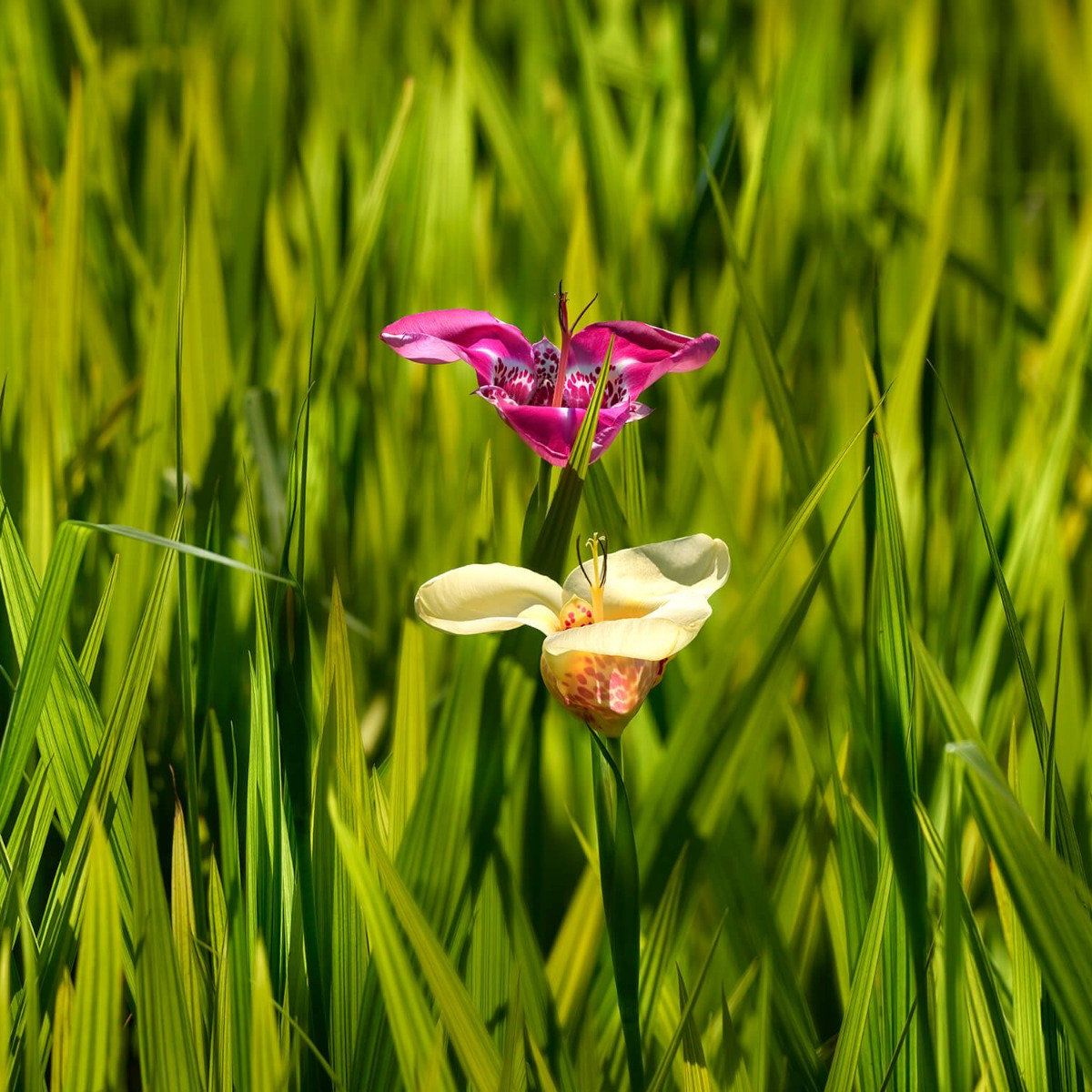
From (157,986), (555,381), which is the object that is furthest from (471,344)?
(157,986)

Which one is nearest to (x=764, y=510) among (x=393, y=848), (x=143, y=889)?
(x=393, y=848)

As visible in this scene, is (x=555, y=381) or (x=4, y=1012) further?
(x=555, y=381)

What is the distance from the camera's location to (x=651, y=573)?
374 mm

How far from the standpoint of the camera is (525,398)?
502 mm

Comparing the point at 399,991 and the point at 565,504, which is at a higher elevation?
the point at 565,504

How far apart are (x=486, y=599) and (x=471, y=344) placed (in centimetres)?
15

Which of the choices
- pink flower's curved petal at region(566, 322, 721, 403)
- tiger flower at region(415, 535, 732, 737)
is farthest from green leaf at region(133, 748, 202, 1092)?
pink flower's curved petal at region(566, 322, 721, 403)

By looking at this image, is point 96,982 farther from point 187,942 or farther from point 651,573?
point 651,573

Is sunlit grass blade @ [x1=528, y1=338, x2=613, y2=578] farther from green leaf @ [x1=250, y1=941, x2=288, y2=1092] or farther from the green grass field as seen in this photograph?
green leaf @ [x1=250, y1=941, x2=288, y2=1092]

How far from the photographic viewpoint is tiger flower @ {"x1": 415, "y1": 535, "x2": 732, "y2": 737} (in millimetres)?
321

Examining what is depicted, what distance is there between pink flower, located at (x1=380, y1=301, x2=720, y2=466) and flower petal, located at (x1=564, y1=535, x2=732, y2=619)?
0.16 feet

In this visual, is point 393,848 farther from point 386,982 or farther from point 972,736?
point 972,736

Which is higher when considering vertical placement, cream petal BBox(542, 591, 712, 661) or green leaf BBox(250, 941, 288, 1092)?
cream petal BBox(542, 591, 712, 661)

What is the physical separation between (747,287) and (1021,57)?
1057 millimetres
